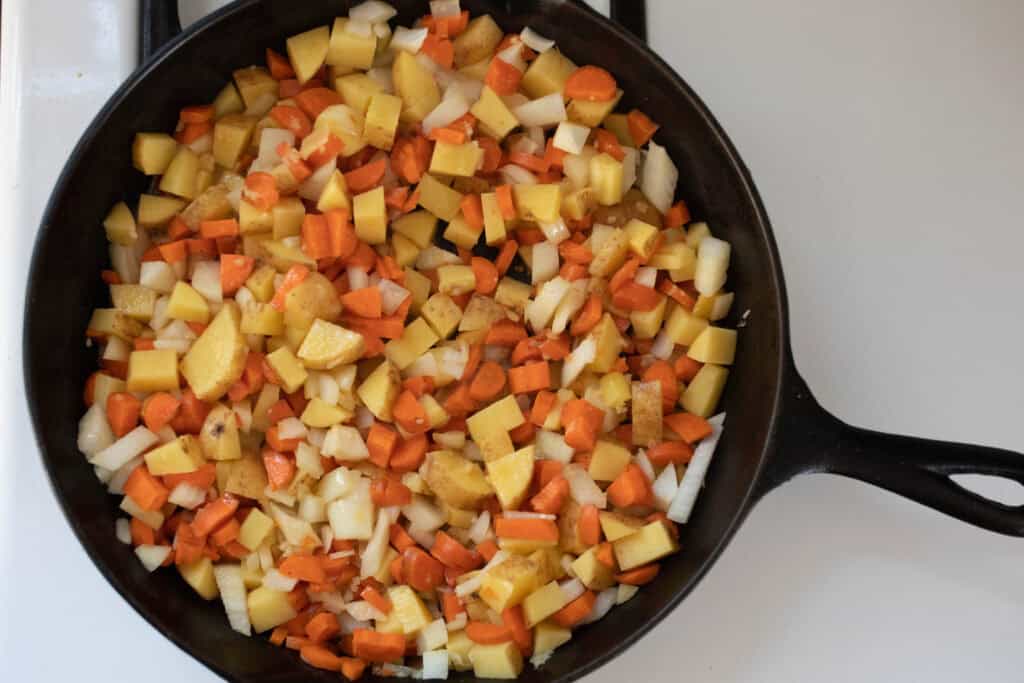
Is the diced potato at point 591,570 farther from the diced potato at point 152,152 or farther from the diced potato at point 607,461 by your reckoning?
the diced potato at point 152,152

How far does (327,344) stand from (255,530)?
10.6 inches

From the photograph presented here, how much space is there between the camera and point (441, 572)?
1367 millimetres

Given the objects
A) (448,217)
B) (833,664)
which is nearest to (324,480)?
(448,217)

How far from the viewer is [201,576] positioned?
1324 millimetres

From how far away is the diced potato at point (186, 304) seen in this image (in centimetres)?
133

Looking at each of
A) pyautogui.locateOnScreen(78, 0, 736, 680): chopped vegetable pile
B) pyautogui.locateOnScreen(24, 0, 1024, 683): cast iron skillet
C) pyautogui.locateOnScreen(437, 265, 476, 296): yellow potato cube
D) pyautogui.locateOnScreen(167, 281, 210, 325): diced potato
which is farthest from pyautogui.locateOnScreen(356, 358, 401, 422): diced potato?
pyautogui.locateOnScreen(24, 0, 1024, 683): cast iron skillet

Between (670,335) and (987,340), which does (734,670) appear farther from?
(987,340)

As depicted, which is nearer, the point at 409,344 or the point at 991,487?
the point at 409,344

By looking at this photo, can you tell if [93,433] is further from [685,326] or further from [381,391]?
[685,326]

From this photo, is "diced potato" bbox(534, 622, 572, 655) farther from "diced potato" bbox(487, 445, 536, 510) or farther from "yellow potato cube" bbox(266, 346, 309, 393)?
"yellow potato cube" bbox(266, 346, 309, 393)

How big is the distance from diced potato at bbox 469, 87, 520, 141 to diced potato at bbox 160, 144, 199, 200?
0.39 meters

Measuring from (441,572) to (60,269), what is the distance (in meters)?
0.64

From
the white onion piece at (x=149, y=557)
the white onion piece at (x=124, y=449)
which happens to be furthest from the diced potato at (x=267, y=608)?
the white onion piece at (x=124, y=449)

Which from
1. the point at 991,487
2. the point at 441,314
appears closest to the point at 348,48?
the point at 441,314
